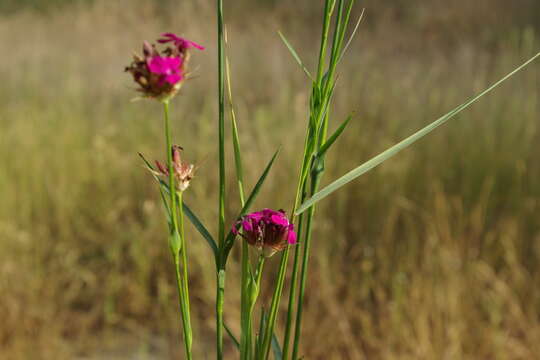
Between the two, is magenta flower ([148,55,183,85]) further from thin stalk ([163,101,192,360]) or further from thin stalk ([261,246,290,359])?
thin stalk ([261,246,290,359])

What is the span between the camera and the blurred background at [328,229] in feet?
4.81

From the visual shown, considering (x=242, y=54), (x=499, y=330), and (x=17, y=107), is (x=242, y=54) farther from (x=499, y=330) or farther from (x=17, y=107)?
(x=499, y=330)

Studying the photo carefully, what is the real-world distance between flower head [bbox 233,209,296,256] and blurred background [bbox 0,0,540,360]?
1037 millimetres

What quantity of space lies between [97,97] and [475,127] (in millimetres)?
1880

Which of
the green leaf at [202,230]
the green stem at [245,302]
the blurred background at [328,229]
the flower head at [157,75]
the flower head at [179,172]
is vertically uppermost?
the flower head at [157,75]

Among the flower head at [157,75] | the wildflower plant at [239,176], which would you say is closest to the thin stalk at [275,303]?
the wildflower plant at [239,176]

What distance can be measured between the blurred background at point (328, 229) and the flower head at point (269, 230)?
1.04m

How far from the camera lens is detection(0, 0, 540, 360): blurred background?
4.81ft

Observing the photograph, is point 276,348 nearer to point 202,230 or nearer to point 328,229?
point 202,230

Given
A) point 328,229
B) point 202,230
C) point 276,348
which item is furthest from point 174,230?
point 328,229

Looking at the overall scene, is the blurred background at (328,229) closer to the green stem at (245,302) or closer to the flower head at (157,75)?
the green stem at (245,302)

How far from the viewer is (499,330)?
1.43 metres

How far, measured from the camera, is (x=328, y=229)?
1629 millimetres

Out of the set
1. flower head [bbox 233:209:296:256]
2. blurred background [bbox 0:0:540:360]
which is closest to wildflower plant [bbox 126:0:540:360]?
flower head [bbox 233:209:296:256]
